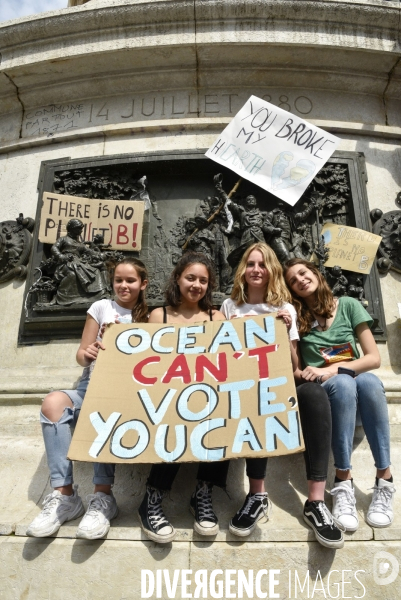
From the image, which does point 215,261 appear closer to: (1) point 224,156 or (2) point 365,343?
(1) point 224,156

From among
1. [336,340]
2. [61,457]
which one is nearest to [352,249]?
[336,340]

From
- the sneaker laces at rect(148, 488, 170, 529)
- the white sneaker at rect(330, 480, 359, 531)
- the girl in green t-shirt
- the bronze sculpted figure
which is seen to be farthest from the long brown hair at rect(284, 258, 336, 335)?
the bronze sculpted figure

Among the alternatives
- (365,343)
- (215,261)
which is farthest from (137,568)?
(215,261)

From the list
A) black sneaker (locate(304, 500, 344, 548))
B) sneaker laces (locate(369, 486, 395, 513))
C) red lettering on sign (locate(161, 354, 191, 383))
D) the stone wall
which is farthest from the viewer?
the stone wall

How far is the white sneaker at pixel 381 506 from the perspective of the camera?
2.53m

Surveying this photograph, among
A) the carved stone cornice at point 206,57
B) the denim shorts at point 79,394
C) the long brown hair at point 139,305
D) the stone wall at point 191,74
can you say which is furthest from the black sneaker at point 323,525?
the carved stone cornice at point 206,57

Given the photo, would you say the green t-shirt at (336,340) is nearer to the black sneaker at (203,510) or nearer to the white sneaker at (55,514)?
the black sneaker at (203,510)

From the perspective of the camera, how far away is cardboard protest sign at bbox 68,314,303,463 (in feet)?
7.93

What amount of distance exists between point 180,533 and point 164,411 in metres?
0.65

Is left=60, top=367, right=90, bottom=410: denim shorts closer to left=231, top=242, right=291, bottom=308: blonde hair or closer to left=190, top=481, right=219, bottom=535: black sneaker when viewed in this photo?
left=190, top=481, right=219, bottom=535: black sneaker

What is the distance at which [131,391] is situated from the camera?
2693mm

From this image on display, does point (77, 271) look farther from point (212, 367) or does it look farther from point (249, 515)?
point (249, 515)

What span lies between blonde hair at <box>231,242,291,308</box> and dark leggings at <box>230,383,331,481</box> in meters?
0.78

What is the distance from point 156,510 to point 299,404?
103cm
